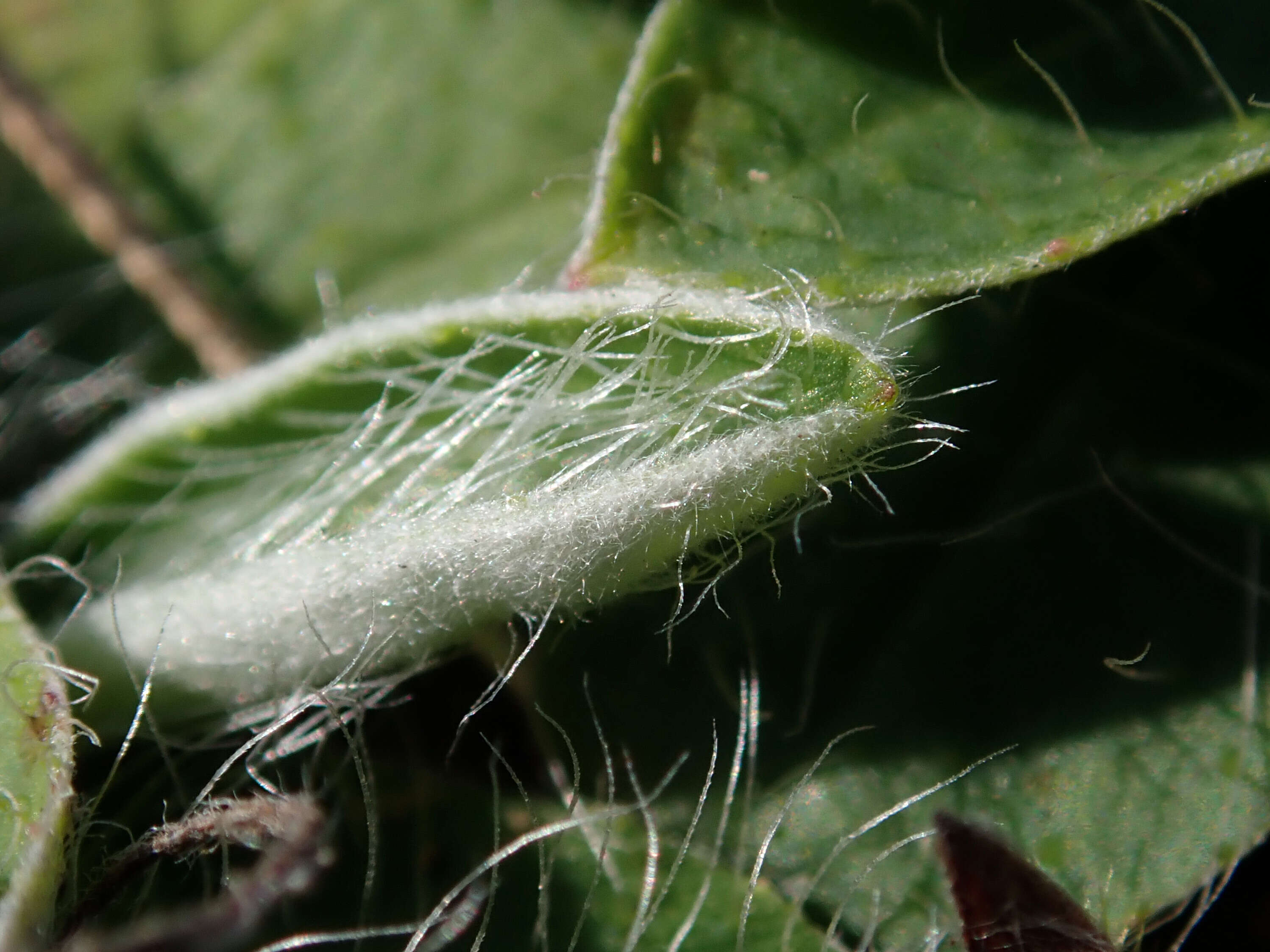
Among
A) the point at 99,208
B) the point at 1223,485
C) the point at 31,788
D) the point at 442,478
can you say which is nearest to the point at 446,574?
the point at 442,478

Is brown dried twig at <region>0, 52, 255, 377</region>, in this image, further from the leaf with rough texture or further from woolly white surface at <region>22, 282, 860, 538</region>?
woolly white surface at <region>22, 282, 860, 538</region>

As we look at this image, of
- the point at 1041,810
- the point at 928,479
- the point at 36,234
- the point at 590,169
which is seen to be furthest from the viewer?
the point at 36,234

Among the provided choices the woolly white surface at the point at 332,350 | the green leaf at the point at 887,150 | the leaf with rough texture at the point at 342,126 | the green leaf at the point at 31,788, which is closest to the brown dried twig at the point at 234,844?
the green leaf at the point at 31,788

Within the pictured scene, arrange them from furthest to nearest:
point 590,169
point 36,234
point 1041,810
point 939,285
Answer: point 36,234
point 590,169
point 1041,810
point 939,285

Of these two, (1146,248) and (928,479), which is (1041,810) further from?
(1146,248)

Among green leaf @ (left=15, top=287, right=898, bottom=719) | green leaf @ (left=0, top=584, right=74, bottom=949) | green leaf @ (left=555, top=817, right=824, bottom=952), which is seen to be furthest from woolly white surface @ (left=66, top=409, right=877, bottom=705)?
green leaf @ (left=555, top=817, right=824, bottom=952)

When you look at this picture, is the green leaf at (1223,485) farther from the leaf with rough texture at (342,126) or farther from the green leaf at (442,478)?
the leaf with rough texture at (342,126)

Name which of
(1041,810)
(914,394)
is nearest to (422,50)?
(914,394)
